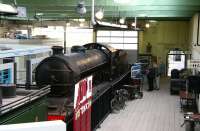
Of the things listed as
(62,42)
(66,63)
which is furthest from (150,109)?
(62,42)

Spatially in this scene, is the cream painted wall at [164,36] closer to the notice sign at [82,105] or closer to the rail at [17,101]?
the notice sign at [82,105]

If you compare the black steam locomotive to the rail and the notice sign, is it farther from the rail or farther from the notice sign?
the rail

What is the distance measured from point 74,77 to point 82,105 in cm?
225

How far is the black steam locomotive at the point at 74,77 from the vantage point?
29.7 ft

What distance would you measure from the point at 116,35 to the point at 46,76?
19281 millimetres

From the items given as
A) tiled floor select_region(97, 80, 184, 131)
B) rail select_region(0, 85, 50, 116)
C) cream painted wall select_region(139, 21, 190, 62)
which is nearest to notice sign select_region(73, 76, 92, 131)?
rail select_region(0, 85, 50, 116)

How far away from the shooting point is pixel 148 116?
13.8 metres

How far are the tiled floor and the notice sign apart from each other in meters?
3.95

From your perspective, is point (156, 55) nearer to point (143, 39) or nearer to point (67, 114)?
point (143, 39)

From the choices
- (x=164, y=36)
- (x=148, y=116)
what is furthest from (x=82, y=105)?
(x=164, y=36)

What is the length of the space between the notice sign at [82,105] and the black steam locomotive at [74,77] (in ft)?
1.63

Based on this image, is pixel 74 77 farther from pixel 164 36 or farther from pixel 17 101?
pixel 164 36

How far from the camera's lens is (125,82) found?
1844cm

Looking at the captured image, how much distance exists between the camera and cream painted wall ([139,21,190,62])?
27719mm
